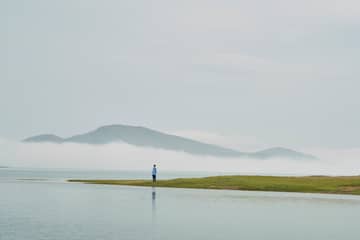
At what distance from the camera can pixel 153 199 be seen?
73250mm

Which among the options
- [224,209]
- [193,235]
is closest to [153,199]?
[224,209]

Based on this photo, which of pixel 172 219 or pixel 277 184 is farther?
pixel 277 184

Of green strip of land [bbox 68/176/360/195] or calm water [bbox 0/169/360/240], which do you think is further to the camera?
green strip of land [bbox 68/176/360/195]

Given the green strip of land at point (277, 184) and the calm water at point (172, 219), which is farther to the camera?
the green strip of land at point (277, 184)

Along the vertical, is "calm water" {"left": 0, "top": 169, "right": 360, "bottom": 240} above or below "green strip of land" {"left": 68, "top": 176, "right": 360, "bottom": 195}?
below

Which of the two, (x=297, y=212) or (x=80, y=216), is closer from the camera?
(x=80, y=216)

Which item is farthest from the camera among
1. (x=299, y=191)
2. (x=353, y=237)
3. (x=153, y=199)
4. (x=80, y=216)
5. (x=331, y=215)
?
(x=299, y=191)

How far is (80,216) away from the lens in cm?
5338

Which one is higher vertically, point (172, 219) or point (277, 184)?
point (277, 184)

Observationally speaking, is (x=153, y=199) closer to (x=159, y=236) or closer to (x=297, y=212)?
(x=297, y=212)

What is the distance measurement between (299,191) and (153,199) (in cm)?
3310

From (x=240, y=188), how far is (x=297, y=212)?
39.9m

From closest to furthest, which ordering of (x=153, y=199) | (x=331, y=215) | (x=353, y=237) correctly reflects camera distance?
(x=353, y=237) → (x=331, y=215) → (x=153, y=199)

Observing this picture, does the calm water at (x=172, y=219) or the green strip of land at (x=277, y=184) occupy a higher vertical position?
the green strip of land at (x=277, y=184)
